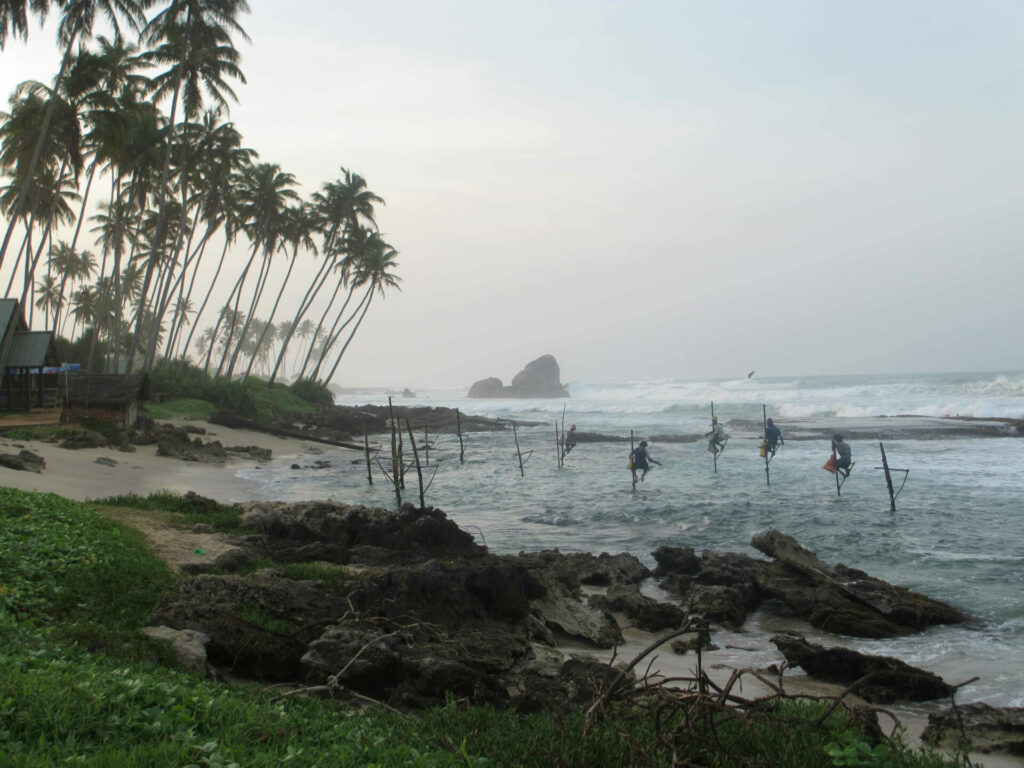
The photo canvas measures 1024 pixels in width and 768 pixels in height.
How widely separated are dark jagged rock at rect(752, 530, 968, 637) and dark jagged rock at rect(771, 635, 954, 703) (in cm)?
163

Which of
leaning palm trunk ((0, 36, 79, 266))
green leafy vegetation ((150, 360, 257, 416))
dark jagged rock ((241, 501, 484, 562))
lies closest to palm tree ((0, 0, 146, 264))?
leaning palm trunk ((0, 36, 79, 266))

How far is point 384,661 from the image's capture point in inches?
239

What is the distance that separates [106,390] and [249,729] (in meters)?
26.4

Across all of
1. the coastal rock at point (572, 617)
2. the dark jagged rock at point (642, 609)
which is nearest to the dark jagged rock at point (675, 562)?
the dark jagged rock at point (642, 609)

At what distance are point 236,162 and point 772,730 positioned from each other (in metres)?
41.5

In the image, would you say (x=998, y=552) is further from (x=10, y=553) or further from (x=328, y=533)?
(x=10, y=553)

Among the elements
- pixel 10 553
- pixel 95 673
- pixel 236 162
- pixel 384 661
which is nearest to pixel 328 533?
pixel 10 553

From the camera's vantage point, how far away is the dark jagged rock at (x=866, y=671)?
7.01 metres

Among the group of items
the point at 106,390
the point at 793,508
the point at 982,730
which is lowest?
the point at 793,508

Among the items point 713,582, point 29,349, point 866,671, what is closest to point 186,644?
point 866,671

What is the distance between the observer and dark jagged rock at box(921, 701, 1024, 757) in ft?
19.1

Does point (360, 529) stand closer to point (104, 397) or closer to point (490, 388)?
point (104, 397)

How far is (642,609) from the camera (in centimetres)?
972

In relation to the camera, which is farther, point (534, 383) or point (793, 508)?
point (534, 383)
